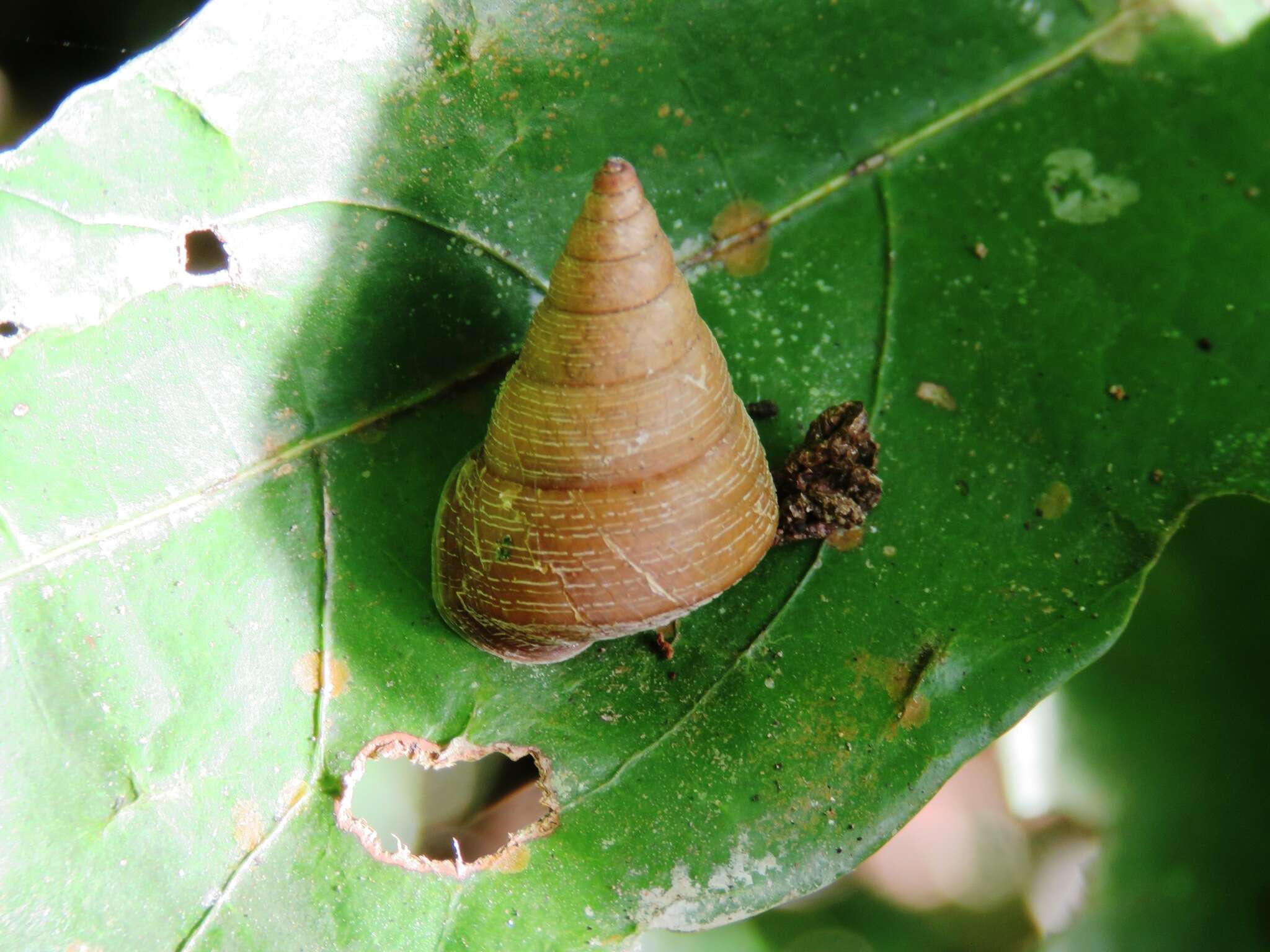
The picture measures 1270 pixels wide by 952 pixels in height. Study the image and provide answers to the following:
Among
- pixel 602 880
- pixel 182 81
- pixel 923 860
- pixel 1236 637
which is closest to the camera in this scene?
pixel 182 81

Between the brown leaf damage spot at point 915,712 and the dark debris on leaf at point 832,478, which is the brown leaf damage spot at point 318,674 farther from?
the brown leaf damage spot at point 915,712

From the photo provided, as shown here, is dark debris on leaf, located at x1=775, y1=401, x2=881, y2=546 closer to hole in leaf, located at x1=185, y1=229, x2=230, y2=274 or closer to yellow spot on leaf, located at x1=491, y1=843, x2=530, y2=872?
yellow spot on leaf, located at x1=491, y1=843, x2=530, y2=872

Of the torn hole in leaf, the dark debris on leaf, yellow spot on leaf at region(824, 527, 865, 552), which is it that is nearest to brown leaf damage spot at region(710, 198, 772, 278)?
the dark debris on leaf

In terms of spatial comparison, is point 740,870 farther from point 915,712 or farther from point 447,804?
point 447,804

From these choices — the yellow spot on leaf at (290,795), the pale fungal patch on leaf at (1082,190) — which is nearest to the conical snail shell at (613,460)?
the yellow spot on leaf at (290,795)

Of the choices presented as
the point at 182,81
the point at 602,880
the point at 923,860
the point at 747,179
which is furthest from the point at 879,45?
the point at 923,860

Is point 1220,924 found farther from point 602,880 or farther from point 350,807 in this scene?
point 350,807
